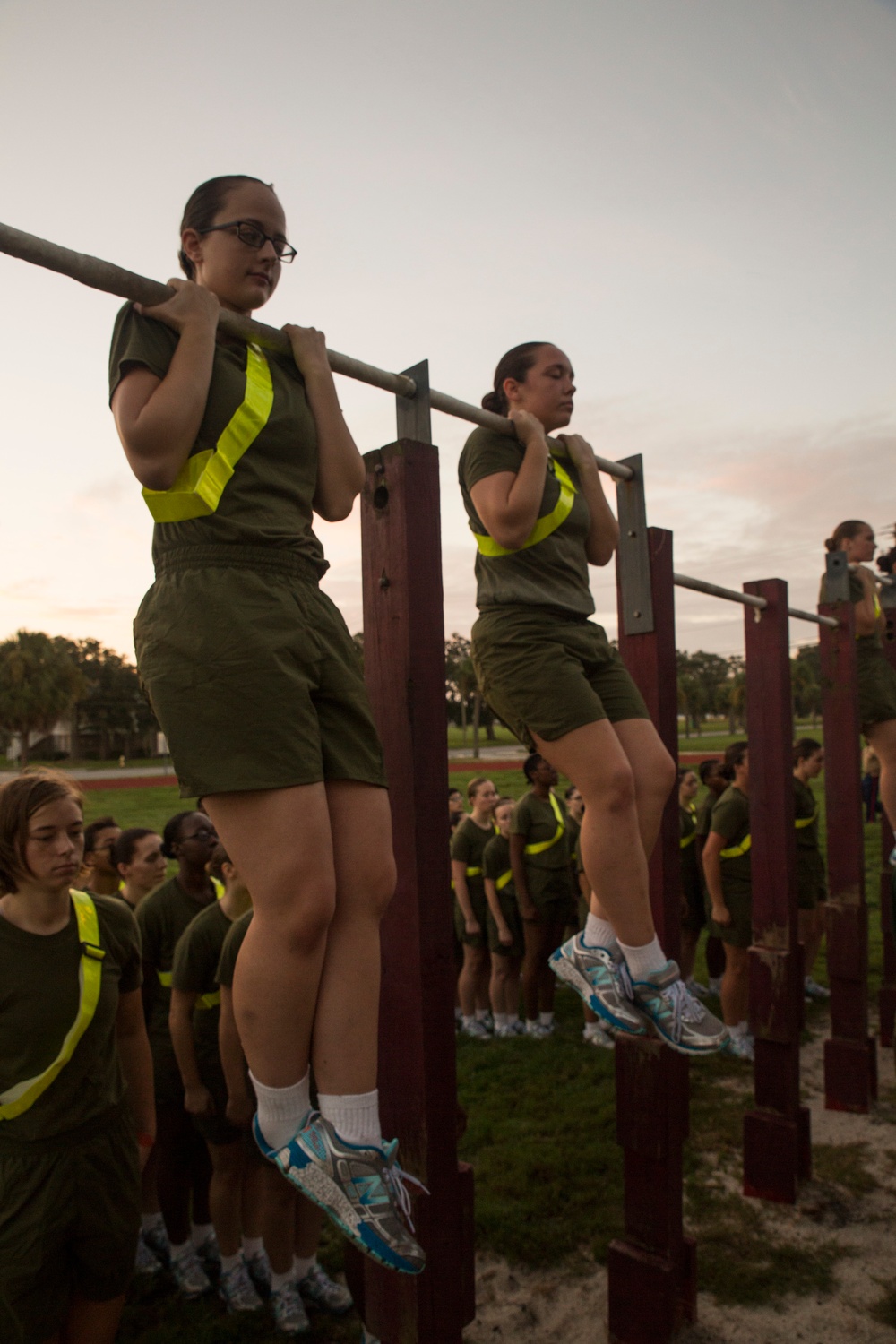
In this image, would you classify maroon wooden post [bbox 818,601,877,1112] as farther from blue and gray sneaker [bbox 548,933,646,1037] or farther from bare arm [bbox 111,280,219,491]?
bare arm [bbox 111,280,219,491]


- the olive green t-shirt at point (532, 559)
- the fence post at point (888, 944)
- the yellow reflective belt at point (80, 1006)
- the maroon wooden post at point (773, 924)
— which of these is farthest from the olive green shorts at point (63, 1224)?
the fence post at point (888, 944)

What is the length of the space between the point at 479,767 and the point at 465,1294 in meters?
35.4

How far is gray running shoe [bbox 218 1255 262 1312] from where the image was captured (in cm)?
378

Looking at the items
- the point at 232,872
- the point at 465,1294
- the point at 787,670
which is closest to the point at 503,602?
the point at 465,1294

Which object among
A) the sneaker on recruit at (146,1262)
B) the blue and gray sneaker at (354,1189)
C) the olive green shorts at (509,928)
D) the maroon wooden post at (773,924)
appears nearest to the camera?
the blue and gray sneaker at (354,1189)

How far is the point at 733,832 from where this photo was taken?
6.95 meters

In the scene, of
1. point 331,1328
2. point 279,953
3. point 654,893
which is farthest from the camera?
point 331,1328

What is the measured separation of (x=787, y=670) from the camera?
4.84 m

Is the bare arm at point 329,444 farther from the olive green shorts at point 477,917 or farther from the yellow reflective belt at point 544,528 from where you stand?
the olive green shorts at point 477,917

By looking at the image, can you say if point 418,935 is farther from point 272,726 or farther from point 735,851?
point 735,851

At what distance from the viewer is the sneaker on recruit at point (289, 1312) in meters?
3.65

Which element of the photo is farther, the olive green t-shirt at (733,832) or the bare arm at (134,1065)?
the olive green t-shirt at (733,832)

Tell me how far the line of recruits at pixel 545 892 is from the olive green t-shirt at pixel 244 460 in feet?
16.8

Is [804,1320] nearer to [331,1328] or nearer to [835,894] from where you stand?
[331,1328]
